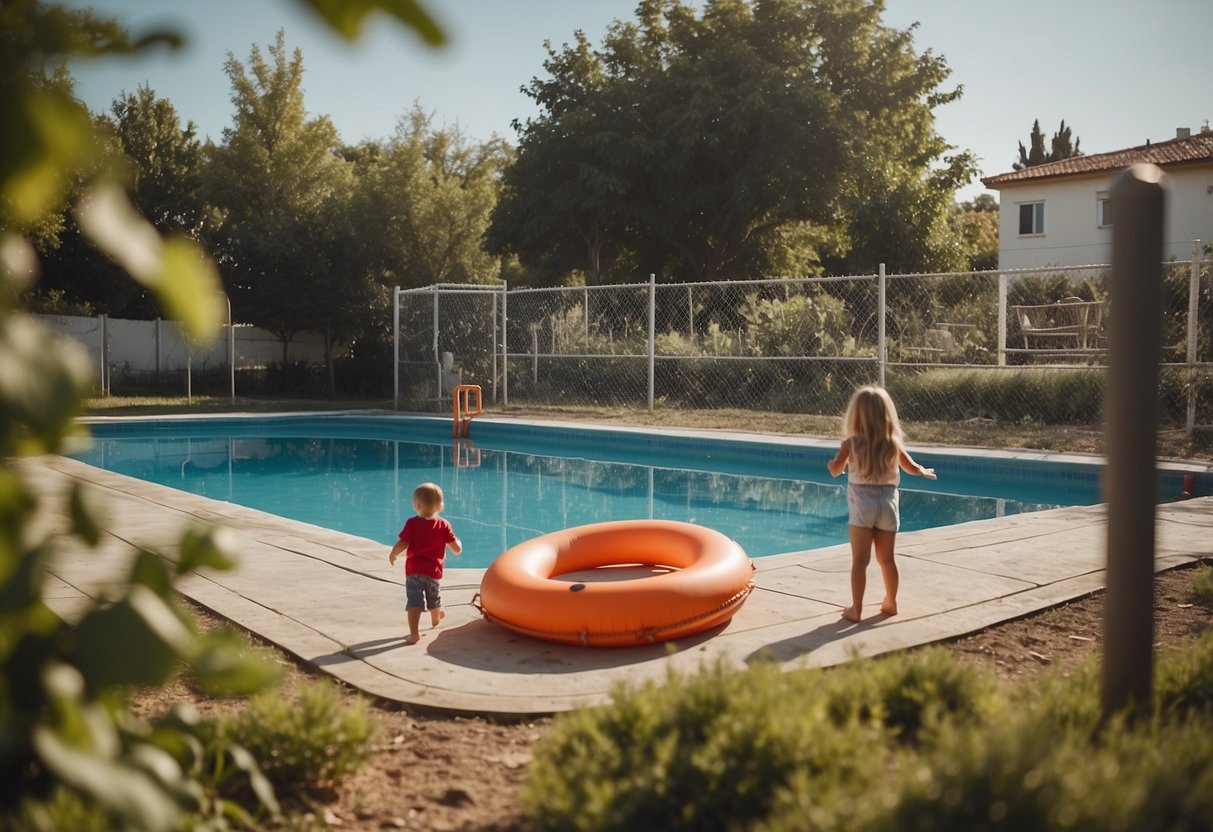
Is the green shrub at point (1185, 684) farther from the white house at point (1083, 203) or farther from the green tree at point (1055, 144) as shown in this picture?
the green tree at point (1055, 144)

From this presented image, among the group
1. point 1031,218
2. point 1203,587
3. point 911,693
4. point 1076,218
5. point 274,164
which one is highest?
point 274,164

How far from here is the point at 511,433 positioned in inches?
567

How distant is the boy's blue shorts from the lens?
4184 mm

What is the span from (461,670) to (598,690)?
55 cm

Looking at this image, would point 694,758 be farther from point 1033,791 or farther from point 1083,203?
point 1083,203

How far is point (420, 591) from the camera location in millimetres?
4188

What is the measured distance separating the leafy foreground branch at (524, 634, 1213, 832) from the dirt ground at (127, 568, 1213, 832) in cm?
26

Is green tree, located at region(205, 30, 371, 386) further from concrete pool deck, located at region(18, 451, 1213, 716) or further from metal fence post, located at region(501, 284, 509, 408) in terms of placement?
concrete pool deck, located at region(18, 451, 1213, 716)

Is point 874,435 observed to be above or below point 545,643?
above

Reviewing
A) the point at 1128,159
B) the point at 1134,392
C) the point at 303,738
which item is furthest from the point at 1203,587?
the point at 1128,159

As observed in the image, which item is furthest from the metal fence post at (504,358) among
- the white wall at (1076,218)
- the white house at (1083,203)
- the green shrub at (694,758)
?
the white wall at (1076,218)

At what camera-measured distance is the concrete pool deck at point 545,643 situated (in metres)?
3.60

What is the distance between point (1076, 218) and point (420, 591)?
26.0 meters

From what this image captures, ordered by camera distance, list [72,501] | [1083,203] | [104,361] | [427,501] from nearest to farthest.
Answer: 1. [72,501]
2. [427,501]
3. [104,361]
4. [1083,203]
